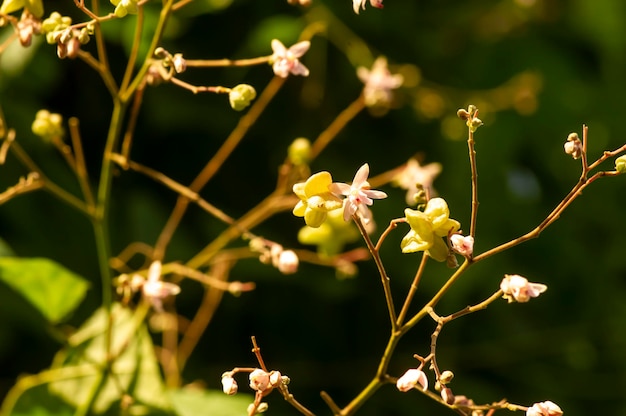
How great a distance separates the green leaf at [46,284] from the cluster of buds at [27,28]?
0.40 metres

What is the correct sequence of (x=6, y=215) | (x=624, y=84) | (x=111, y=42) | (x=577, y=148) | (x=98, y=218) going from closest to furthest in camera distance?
(x=577, y=148), (x=98, y=218), (x=6, y=215), (x=111, y=42), (x=624, y=84)

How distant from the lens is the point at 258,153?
1.98 m

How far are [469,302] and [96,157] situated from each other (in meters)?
0.94

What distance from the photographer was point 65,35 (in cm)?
100

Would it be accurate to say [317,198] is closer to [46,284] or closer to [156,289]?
[156,289]

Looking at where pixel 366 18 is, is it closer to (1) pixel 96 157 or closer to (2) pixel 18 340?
(1) pixel 96 157

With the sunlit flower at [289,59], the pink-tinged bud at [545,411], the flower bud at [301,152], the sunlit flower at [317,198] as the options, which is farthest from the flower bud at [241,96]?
the pink-tinged bud at [545,411]

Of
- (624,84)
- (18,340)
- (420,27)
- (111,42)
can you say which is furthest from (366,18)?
(18,340)

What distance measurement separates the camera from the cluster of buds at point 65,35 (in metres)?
1.01

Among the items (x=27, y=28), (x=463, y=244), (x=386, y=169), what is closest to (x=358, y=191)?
(x=463, y=244)

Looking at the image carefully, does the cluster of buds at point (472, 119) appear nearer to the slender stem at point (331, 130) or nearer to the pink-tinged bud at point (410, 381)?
the pink-tinged bud at point (410, 381)

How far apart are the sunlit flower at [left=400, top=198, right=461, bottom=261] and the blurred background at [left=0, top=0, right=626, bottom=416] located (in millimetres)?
765

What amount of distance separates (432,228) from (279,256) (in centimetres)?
34

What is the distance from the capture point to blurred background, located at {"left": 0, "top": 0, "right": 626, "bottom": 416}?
1769 mm
